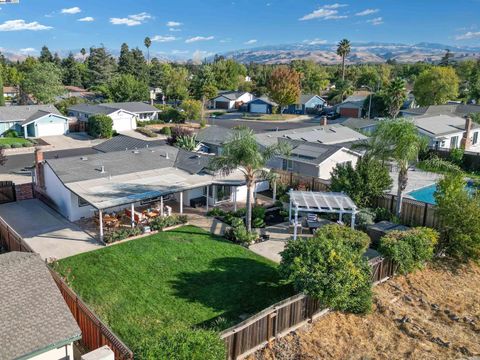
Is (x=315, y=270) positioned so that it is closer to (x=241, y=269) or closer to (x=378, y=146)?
(x=241, y=269)

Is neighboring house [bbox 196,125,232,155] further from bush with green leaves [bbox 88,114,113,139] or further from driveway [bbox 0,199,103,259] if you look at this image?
bush with green leaves [bbox 88,114,113,139]

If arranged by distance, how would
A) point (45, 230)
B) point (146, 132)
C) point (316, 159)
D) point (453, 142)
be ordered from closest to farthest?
point (45, 230) → point (316, 159) → point (453, 142) → point (146, 132)

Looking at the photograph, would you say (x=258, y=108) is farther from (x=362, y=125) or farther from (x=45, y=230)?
(x=45, y=230)

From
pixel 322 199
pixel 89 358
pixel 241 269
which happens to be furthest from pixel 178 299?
pixel 322 199

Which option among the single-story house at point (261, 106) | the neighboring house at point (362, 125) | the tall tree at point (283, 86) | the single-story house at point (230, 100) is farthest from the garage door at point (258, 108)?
the neighboring house at point (362, 125)

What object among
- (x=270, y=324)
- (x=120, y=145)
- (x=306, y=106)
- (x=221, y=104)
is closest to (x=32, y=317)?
(x=270, y=324)

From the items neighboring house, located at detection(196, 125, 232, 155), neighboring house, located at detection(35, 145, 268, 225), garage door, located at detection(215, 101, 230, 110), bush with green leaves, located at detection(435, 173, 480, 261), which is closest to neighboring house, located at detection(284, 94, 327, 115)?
garage door, located at detection(215, 101, 230, 110)

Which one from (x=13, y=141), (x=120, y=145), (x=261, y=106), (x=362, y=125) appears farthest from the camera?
(x=261, y=106)

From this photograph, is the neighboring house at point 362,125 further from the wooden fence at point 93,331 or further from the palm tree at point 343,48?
the palm tree at point 343,48
